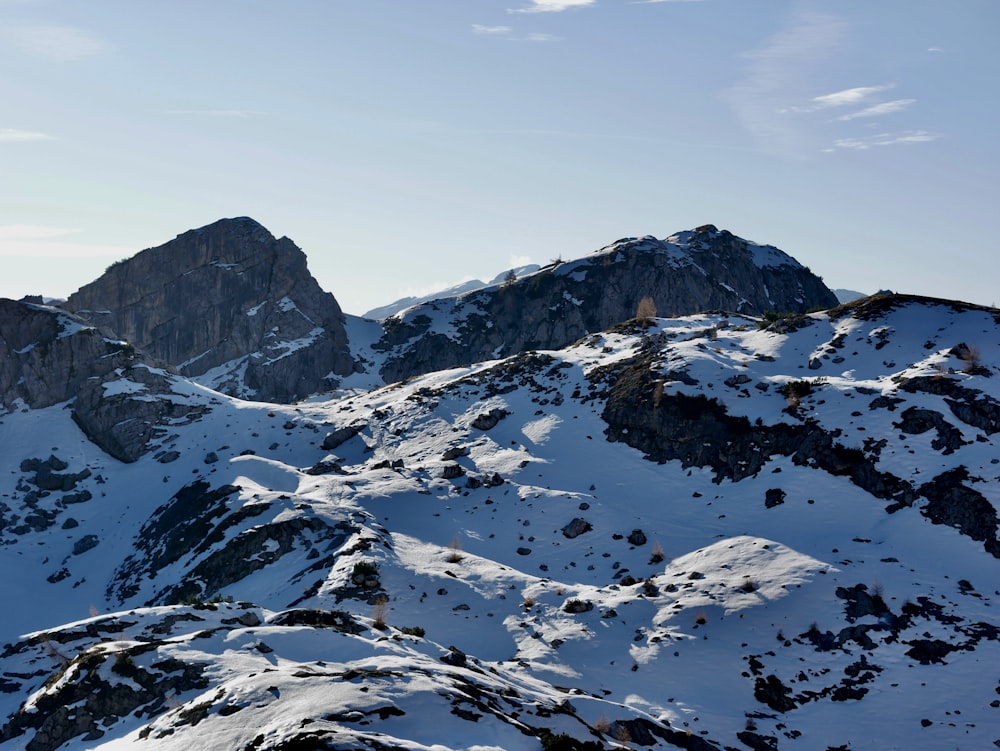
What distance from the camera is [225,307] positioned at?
166250 mm

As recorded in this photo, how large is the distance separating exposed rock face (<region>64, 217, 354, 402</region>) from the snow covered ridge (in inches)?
2387

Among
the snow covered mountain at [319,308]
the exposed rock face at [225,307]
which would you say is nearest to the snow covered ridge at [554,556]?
the exposed rock face at [225,307]

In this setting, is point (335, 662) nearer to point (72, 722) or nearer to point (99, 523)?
point (72, 722)

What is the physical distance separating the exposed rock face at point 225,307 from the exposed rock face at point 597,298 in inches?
647

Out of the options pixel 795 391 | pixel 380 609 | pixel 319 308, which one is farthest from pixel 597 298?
pixel 380 609

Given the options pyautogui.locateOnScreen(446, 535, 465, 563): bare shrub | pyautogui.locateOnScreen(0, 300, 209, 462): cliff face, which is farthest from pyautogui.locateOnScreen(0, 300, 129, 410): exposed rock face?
pyautogui.locateOnScreen(446, 535, 465, 563): bare shrub

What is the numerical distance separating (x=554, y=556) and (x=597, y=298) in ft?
359

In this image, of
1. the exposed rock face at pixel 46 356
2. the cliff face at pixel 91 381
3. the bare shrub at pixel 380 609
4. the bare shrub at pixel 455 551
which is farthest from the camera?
the exposed rock face at pixel 46 356

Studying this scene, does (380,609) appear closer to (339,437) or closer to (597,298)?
(339,437)

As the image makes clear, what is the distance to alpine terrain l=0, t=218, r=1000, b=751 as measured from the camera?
1384 inches

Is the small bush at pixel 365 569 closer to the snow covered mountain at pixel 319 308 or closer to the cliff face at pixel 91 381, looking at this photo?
the cliff face at pixel 91 381

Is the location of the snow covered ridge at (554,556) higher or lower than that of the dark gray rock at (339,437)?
lower

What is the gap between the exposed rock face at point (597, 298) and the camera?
16312 centimetres

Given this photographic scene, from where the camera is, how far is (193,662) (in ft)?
116
